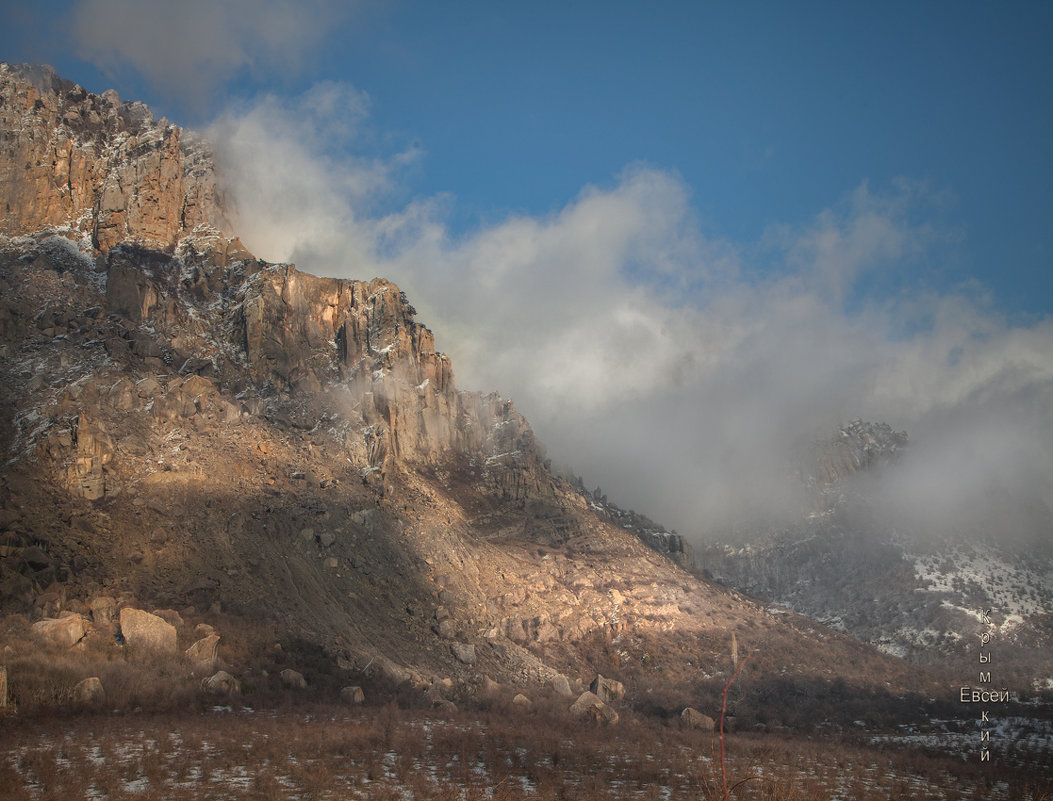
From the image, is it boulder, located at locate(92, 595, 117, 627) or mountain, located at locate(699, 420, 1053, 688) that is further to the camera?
mountain, located at locate(699, 420, 1053, 688)

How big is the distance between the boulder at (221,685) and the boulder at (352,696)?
9.11 meters

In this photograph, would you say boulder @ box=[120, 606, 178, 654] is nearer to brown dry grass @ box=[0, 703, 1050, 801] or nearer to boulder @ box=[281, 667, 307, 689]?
boulder @ box=[281, 667, 307, 689]

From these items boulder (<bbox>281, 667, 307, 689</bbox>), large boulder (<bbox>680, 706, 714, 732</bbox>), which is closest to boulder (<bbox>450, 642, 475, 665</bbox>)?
boulder (<bbox>281, 667, 307, 689</bbox>)

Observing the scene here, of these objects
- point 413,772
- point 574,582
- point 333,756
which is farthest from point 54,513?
point 574,582

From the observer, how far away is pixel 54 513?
2608 inches

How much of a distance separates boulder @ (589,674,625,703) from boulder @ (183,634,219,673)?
44.6m

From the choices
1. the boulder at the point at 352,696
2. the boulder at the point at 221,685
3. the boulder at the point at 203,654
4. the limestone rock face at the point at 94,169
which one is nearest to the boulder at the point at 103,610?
the boulder at the point at 203,654

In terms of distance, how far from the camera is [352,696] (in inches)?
2343

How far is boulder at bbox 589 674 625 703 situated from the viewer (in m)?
82.1

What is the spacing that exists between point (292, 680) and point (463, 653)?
23.9 m

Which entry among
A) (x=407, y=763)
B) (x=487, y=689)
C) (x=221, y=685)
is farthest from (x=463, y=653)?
(x=407, y=763)

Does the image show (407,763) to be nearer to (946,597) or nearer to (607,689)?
(607,689)

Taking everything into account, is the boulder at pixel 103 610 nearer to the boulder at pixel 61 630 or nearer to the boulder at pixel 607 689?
the boulder at pixel 61 630

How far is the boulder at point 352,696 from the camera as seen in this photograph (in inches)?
2323
